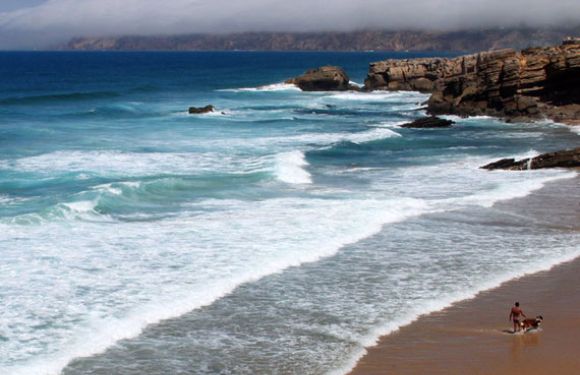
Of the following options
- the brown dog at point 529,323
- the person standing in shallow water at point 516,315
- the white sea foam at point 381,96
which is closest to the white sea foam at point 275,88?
the white sea foam at point 381,96

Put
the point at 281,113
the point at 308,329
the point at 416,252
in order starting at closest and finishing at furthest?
the point at 308,329 → the point at 416,252 → the point at 281,113

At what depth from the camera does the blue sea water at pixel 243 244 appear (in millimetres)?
14719

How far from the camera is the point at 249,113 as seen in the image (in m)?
64.2

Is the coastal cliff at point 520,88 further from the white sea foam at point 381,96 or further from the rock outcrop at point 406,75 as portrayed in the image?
the rock outcrop at point 406,75

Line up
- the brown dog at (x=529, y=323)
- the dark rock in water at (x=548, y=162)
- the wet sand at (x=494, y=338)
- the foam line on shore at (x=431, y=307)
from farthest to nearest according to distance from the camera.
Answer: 1. the dark rock in water at (x=548, y=162)
2. the brown dog at (x=529, y=323)
3. the foam line on shore at (x=431, y=307)
4. the wet sand at (x=494, y=338)

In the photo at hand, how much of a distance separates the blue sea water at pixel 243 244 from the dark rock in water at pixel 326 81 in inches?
1672

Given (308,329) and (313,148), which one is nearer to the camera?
(308,329)

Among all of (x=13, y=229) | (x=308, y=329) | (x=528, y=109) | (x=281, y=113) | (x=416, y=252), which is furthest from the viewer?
(x=281, y=113)

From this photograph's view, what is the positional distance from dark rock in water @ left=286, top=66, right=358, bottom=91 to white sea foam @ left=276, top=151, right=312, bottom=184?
162 ft

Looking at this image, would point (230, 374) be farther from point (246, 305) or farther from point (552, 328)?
point (552, 328)

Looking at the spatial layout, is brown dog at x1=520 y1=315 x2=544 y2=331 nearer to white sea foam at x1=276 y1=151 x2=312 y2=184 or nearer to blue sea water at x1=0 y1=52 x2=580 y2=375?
blue sea water at x1=0 y1=52 x2=580 y2=375

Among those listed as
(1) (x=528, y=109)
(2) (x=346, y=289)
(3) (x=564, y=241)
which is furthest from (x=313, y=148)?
(2) (x=346, y=289)

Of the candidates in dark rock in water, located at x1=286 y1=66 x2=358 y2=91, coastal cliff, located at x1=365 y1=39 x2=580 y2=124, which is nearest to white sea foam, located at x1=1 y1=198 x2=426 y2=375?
coastal cliff, located at x1=365 y1=39 x2=580 y2=124

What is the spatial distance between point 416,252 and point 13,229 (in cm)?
1091
